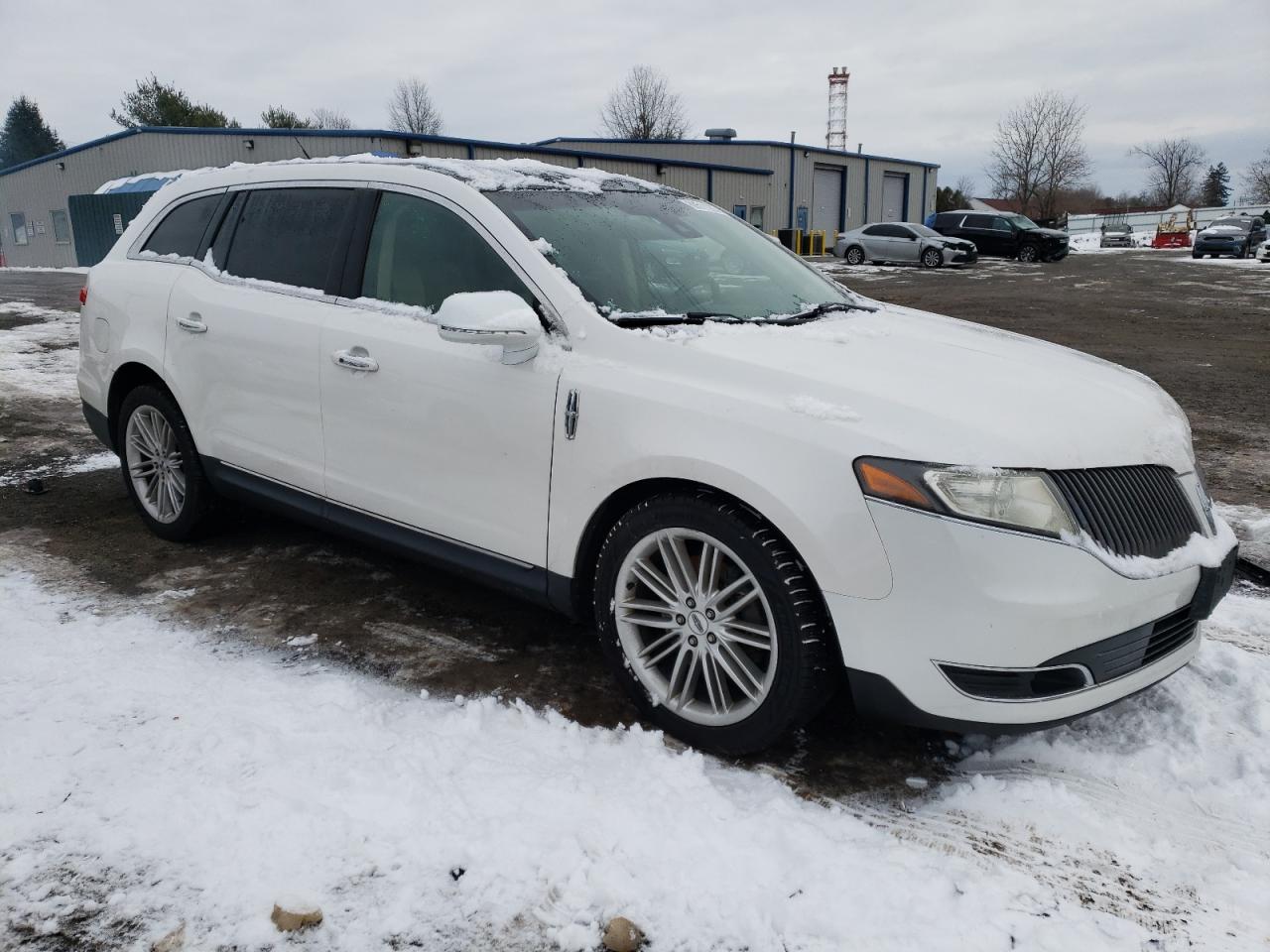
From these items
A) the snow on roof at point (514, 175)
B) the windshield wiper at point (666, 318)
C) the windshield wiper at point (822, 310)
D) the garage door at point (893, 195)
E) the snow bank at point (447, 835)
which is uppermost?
the garage door at point (893, 195)

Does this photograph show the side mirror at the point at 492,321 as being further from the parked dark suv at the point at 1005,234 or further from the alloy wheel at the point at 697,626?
the parked dark suv at the point at 1005,234

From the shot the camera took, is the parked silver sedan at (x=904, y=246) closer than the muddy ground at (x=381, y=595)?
No

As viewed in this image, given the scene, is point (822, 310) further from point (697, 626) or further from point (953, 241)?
point (953, 241)

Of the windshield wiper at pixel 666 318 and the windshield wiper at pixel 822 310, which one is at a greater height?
the windshield wiper at pixel 666 318

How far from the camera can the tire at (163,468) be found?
4.39 m

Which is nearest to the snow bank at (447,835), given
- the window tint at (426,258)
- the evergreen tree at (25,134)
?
the window tint at (426,258)

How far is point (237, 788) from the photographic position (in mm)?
2613

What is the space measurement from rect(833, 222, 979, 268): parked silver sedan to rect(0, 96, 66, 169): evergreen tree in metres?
72.0

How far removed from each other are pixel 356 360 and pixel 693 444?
148cm

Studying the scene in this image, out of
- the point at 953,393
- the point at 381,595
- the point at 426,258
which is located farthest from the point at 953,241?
the point at 953,393

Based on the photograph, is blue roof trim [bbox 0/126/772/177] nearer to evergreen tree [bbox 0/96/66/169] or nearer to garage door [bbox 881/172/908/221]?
garage door [bbox 881/172/908/221]

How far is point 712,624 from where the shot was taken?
9.12 feet

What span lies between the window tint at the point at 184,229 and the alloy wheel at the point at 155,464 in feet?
2.51

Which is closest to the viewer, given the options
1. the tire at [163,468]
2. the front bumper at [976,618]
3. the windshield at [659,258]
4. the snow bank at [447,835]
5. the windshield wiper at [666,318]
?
the snow bank at [447,835]
